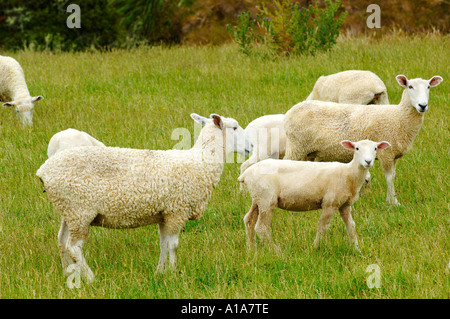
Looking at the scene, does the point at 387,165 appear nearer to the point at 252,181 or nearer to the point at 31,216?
the point at 252,181

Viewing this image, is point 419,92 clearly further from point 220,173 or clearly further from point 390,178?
point 220,173

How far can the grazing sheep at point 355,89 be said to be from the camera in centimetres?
838

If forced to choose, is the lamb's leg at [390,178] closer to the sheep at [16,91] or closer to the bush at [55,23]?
the sheep at [16,91]

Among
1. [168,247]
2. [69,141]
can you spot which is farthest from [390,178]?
[69,141]

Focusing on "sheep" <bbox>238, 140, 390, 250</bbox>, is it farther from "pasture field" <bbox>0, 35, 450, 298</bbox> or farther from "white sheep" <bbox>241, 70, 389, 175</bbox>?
"white sheep" <bbox>241, 70, 389, 175</bbox>

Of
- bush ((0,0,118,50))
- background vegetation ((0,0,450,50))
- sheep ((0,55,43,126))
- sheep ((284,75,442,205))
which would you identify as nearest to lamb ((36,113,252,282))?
sheep ((284,75,442,205))

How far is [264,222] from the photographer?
222 inches

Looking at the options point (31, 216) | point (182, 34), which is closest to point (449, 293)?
point (31, 216)

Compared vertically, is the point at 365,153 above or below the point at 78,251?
above

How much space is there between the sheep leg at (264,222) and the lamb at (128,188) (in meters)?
0.57

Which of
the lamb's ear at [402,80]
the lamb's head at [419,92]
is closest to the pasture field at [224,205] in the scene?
the lamb's head at [419,92]

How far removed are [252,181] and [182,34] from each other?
528 inches

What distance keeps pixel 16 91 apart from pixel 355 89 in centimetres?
568

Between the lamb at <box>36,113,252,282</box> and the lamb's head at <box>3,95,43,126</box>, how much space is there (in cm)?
517
